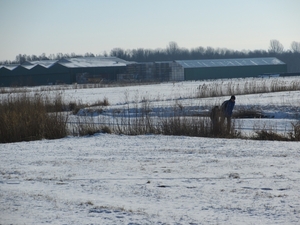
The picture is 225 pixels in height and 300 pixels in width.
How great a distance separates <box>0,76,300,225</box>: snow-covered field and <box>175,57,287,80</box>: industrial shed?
87260 mm

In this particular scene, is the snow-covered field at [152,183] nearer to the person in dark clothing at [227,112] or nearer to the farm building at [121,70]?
the person in dark clothing at [227,112]

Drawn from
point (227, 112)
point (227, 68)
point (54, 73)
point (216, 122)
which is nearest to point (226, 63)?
point (227, 68)

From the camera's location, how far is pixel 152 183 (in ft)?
27.9

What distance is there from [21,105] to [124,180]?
9563 millimetres

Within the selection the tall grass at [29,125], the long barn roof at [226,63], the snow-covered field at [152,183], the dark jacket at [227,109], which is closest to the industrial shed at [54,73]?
the long barn roof at [226,63]

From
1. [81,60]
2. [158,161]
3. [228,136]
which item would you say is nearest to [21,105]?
[228,136]

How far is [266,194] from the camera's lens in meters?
7.62

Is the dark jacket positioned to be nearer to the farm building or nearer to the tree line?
the farm building

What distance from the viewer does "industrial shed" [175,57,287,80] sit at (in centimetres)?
10162

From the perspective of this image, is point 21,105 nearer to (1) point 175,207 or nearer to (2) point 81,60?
(1) point 175,207

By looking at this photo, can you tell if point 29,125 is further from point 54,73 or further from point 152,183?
point 54,73

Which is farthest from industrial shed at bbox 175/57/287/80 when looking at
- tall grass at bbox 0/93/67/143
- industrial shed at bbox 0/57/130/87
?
tall grass at bbox 0/93/67/143

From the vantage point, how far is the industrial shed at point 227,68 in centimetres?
10162

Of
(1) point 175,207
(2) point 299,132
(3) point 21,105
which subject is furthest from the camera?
(3) point 21,105
